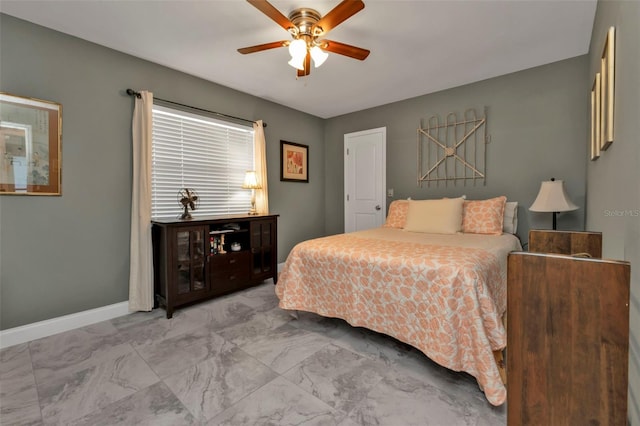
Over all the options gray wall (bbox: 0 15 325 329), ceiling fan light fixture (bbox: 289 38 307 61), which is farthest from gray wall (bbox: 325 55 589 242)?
gray wall (bbox: 0 15 325 329)

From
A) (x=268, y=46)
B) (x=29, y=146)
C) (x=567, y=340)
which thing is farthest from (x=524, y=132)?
(x=29, y=146)

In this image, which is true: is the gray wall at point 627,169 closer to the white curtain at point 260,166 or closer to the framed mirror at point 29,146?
the white curtain at point 260,166

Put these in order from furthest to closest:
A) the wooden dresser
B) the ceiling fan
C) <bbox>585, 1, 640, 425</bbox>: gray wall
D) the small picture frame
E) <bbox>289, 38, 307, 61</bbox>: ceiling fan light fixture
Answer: the small picture frame < <bbox>289, 38, 307, 61</bbox>: ceiling fan light fixture < the ceiling fan < <bbox>585, 1, 640, 425</bbox>: gray wall < the wooden dresser

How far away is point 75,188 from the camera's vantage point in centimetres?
251

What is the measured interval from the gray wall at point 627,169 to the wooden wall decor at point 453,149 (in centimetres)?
196

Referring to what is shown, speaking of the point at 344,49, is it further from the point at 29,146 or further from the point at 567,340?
the point at 29,146

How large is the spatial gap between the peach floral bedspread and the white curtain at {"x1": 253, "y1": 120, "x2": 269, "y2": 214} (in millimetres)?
1498

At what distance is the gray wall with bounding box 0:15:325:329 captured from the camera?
2236 mm

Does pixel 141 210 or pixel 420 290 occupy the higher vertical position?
pixel 141 210

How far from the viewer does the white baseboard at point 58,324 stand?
7.23 ft

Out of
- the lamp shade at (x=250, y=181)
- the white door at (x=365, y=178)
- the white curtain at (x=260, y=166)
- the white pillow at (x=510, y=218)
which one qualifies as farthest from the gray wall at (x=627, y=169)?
the white curtain at (x=260, y=166)

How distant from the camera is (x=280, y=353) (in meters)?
2.06

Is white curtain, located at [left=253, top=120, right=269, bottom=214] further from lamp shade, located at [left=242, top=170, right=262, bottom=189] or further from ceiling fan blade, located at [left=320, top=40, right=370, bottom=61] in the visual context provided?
ceiling fan blade, located at [left=320, top=40, right=370, bottom=61]

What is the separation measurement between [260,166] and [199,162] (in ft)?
2.52
